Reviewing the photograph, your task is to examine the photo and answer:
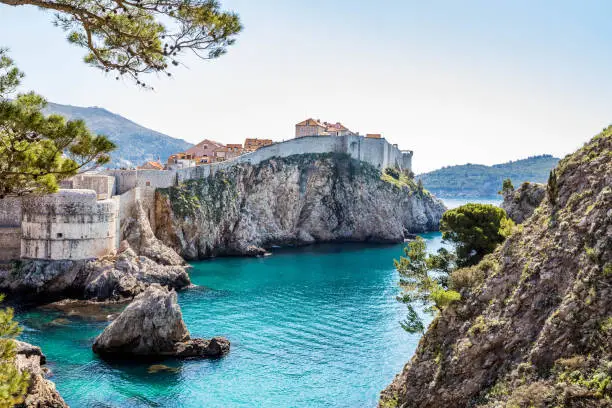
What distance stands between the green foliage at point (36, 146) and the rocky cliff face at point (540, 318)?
10126 mm

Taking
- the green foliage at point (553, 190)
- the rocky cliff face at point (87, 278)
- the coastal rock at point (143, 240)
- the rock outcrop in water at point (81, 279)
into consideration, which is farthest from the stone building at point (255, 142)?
the green foliage at point (553, 190)

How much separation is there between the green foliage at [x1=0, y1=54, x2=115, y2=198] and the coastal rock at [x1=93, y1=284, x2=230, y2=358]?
15261 mm

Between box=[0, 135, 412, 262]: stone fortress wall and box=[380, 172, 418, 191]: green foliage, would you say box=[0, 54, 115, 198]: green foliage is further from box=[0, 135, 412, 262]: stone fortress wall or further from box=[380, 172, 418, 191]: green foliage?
box=[380, 172, 418, 191]: green foliage

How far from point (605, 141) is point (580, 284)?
14.2ft

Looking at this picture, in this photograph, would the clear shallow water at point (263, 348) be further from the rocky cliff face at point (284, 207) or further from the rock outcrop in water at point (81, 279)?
the rocky cliff face at point (284, 207)

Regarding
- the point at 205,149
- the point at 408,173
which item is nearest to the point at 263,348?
the point at 205,149

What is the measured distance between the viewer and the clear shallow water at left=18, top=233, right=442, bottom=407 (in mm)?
21766

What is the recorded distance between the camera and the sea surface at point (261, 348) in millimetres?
21766

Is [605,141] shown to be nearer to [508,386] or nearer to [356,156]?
[508,386]

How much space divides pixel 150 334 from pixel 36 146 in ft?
54.6

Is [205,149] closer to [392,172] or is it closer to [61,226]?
[392,172]

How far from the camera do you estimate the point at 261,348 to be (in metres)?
27.6

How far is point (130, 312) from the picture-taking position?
2559 cm

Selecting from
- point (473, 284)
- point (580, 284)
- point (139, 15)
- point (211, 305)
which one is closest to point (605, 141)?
point (580, 284)
